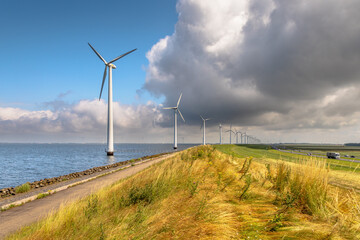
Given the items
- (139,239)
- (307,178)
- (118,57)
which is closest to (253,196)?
(307,178)

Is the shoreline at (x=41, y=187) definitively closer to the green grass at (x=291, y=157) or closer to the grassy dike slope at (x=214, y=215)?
the grassy dike slope at (x=214, y=215)

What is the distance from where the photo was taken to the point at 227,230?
442 centimetres

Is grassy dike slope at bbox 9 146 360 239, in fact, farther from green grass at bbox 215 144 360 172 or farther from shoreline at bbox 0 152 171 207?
shoreline at bbox 0 152 171 207

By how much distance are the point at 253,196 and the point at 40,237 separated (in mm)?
6203

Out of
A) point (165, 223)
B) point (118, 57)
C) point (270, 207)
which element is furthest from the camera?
point (118, 57)

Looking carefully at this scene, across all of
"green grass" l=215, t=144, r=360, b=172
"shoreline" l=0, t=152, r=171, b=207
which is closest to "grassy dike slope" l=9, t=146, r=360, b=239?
"green grass" l=215, t=144, r=360, b=172

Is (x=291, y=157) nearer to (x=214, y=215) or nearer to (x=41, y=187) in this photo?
(x=214, y=215)

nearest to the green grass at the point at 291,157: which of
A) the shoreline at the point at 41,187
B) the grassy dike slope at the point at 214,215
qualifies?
the grassy dike slope at the point at 214,215

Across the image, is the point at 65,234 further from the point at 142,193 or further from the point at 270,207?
the point at 270,207

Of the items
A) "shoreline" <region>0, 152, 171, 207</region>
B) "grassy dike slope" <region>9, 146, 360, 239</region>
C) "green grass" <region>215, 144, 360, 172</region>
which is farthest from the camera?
"shoreline" <region>0, 152, 171, 207</region>

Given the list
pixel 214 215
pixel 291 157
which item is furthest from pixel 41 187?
pixel 291 157

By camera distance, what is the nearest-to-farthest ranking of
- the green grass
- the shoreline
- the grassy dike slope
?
the grassy dike slope → the green grass → the shoreline

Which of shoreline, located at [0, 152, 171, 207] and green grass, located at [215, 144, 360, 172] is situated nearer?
green grass, located at [215, 144, 360, 172]

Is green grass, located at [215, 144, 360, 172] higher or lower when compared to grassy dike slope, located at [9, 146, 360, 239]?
lower
